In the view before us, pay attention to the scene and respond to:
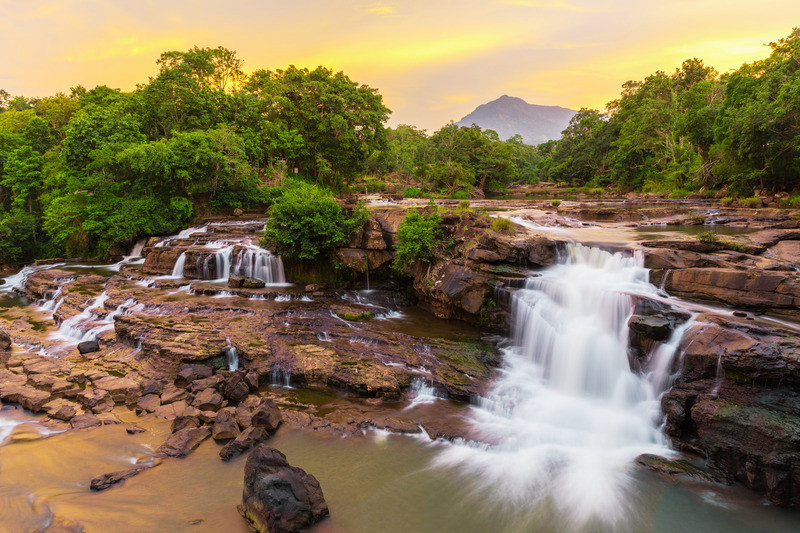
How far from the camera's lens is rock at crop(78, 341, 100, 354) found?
34.2ft

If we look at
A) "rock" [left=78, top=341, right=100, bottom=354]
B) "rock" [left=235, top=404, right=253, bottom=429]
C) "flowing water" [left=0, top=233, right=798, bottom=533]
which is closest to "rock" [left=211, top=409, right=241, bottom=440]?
"rock" [left=235, top=404, right=253, bottom=429]

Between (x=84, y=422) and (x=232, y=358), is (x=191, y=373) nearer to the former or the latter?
(x=232, y=358)

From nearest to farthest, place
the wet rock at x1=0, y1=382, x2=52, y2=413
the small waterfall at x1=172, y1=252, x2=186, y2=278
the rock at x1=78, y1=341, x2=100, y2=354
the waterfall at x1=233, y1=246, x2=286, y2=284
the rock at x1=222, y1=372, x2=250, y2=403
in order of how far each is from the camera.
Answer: the wet rock at x1=0, y1=382, x2=52, y2=413
the rock at x1=222, y1=372, x2=250, y2=403
the rock at x1=78, y1=341, x2=100, y2=354
the waterfall at x1=233, y1=246, x2=286, y2=284
the small waterfall at x1=172, y1=252, x2=186, y2=278

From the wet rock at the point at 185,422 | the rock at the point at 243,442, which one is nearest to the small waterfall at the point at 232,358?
the wet rock at the point at 185,422

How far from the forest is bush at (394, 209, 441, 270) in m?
15.1

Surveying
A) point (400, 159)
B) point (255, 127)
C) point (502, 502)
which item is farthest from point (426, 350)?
point (400, 159)

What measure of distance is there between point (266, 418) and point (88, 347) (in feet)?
23.3

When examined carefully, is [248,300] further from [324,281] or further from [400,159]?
[400,159]

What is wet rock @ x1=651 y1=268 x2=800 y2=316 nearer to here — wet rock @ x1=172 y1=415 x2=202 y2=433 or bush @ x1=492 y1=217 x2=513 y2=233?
bush @ x1=492 y1=217 x2=513 y2=233

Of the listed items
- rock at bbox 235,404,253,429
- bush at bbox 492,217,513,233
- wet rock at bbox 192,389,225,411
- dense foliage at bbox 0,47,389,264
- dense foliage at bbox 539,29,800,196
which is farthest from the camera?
dense foliage at bbox 0,47,389,264

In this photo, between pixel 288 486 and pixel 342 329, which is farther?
pixel 342 329

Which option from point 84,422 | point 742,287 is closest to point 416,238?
point 742,287

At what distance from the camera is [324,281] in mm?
16531

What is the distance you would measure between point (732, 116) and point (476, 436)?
26339 millimetres
